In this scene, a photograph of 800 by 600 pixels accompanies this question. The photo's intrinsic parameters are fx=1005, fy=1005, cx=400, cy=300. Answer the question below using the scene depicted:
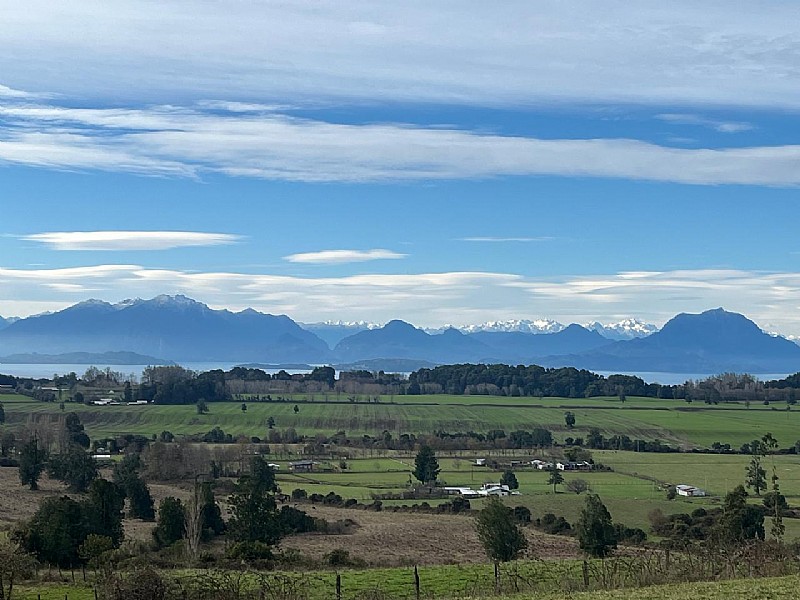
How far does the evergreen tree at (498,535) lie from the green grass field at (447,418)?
164 ft

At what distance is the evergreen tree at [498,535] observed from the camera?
3406 centimetres

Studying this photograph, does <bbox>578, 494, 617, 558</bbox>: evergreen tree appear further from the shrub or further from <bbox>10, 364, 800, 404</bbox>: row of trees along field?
<bbox>10, 364, 800, 404</bbox>: row of trees along field

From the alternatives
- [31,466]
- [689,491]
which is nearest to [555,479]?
[689,491]

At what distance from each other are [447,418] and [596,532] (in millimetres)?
65829

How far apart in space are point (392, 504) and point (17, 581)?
2901 cm

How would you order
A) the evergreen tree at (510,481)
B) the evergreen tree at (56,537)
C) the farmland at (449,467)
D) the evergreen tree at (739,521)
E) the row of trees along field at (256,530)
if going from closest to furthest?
the row of trees along field at (256,530) < the farmland at (449,467) < the evergreen tree at (56,537) < the evergreen tree at (739,521) < the evergreen tree at (510,481)

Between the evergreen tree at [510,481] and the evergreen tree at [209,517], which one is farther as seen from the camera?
the evergreen tree at [510,481]

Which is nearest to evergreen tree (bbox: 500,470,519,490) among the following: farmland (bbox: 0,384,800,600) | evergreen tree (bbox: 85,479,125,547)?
farmland (bbox: 0,384,800,600)

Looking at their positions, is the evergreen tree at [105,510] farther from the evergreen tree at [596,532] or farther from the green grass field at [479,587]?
the evergreen tree at [596,532]

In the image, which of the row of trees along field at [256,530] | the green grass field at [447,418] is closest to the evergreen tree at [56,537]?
the row of trees along field at [256,530]

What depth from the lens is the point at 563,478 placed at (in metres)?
61.6

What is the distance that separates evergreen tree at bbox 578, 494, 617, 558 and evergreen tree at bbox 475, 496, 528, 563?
7.50ft

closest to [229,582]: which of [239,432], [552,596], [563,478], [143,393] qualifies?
[552,596]

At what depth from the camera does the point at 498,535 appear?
34188 mm
